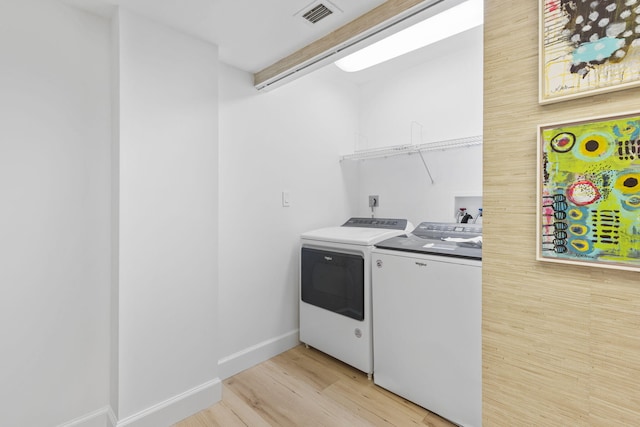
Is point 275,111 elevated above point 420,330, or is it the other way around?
point 275,111

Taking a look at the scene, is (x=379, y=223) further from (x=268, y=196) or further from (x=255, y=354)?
(x=255, y=354)

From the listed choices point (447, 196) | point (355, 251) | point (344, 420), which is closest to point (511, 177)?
point (355, 251)

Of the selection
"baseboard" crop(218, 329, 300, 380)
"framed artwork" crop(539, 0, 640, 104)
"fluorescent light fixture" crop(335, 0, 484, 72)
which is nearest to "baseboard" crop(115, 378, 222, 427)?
"baseboard" crop(218, 329, 300, 380)

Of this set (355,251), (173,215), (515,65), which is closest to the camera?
(515,65)

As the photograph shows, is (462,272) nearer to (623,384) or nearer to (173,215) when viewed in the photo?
(623,384)

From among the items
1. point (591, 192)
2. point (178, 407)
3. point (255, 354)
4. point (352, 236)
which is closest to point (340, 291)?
point (352, 236)

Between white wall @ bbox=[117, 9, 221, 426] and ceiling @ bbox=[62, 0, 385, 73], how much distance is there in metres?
0.09

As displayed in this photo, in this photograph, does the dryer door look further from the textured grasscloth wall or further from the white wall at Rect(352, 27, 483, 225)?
the textured grasscloth wall

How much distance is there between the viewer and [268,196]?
2.37m

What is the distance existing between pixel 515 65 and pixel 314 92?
74.0 inches

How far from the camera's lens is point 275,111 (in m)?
2.41

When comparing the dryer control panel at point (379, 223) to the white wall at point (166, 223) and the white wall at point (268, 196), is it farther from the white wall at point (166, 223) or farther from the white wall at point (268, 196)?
the white wall at point (166, 223)

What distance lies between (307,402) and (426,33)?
2511mm

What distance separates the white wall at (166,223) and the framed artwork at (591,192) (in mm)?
1700
